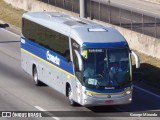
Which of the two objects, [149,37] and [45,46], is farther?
[149,37]

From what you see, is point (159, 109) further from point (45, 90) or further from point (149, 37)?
point (149, 37)

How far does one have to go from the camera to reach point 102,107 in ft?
82.8

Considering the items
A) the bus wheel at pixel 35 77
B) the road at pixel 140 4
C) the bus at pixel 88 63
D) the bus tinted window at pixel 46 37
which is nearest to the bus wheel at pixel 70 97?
the bus at pixel 88 63

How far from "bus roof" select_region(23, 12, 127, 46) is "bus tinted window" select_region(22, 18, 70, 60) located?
0.83 ft

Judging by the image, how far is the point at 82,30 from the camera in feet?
81.5

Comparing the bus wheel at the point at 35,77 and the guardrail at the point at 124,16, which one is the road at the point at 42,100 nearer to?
the bus wheel at the point at 35,77

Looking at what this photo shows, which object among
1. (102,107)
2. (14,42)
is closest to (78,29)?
(102,107)

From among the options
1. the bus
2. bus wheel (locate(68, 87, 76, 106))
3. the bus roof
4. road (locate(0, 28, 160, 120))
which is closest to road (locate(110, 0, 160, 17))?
road (locate(0, 28, 160, 120))

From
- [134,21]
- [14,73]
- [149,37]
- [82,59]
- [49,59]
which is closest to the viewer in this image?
[82,59]

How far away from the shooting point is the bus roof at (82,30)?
24234 mm

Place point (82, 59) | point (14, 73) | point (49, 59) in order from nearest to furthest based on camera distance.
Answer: point (82, 59) < point (49, 59) < point (14, 73)

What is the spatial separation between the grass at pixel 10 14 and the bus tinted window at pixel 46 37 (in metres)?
12.9

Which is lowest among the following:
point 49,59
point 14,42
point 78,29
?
point 14,42

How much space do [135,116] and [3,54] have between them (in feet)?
42.7
